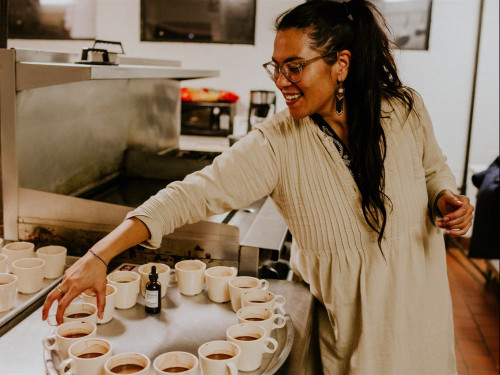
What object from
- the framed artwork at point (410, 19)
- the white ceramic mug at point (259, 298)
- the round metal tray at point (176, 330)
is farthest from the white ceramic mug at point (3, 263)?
the framed artwork at point (410, 19)

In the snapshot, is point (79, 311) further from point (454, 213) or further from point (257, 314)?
point (454, 213)

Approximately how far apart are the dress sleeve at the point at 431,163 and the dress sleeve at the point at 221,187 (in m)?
0.48

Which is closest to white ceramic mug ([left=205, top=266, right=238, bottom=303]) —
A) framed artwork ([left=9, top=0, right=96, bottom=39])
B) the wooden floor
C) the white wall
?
the wooden floor

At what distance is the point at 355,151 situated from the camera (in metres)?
1.46

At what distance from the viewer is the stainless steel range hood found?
5.67ft

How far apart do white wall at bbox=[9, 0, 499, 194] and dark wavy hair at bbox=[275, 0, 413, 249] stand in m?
3.24

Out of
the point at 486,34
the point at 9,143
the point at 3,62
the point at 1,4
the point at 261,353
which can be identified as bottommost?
the point at 261,353

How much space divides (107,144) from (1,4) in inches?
33.1

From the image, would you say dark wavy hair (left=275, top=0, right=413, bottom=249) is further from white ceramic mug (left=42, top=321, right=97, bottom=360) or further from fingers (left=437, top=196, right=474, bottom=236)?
white ceramic mug (left=42, top=321, right=97, bottom=360)

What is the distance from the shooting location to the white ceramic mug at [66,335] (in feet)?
3.86

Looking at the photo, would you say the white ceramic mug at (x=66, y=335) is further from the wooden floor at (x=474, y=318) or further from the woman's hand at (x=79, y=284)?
the wooden floor at (x=474, y=318)

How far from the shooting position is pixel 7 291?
1.45m

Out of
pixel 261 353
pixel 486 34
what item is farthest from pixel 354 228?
pixel 486 34

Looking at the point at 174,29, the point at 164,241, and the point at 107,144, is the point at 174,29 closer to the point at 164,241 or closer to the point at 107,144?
the point at 107,144
